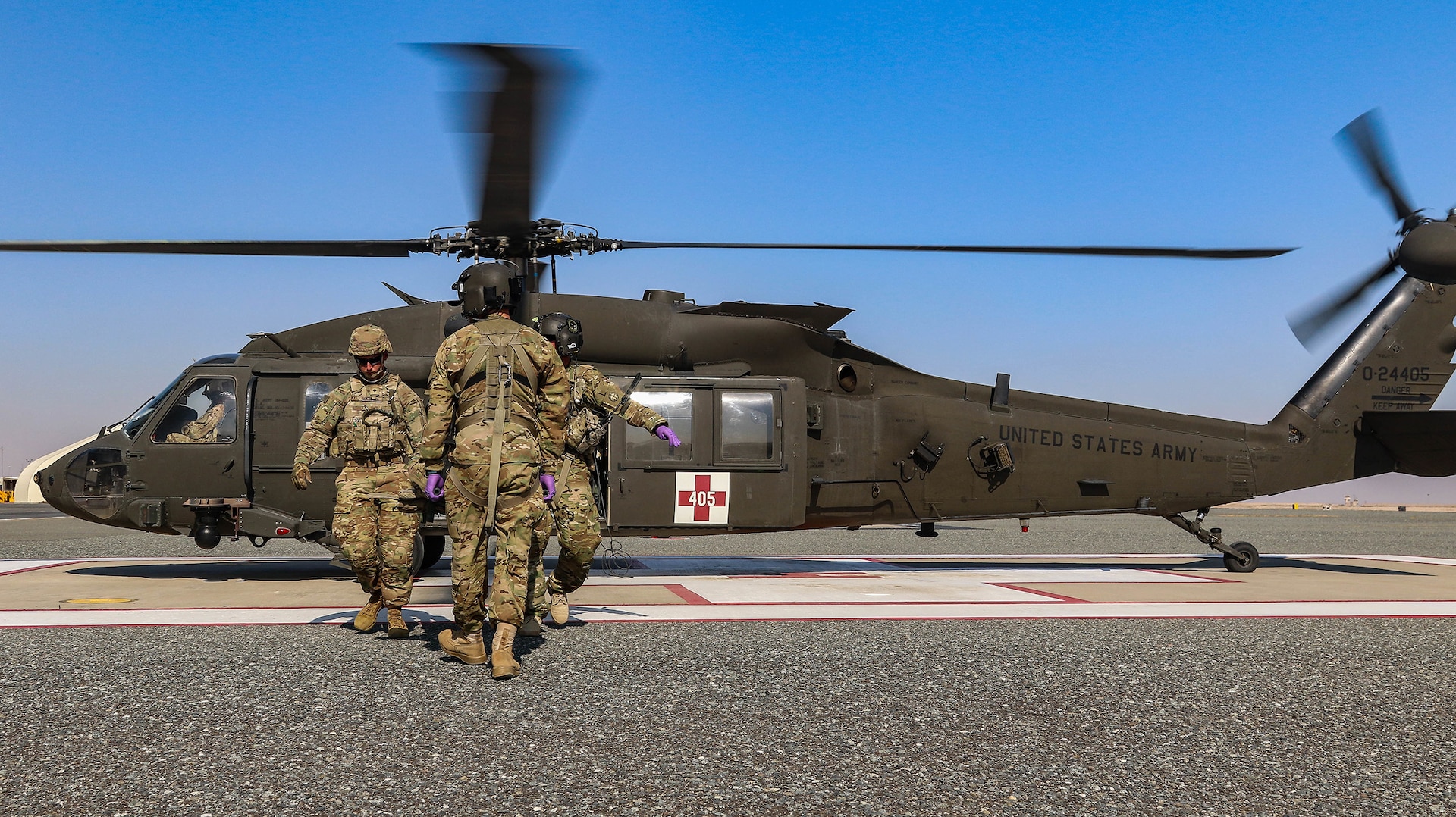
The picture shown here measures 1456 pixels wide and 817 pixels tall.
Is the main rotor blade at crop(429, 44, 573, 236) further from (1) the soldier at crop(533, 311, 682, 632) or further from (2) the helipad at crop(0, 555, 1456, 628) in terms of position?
(2) the helipad at crop(0, 555, 1456, 628)

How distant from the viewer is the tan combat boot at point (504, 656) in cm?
442

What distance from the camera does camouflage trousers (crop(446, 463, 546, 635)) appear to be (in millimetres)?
4762

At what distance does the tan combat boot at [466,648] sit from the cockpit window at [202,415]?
5.49 m

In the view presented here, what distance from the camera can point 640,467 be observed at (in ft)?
29.7

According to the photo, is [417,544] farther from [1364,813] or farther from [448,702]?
[1364,813]

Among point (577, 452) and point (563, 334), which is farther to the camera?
point (577, 452)

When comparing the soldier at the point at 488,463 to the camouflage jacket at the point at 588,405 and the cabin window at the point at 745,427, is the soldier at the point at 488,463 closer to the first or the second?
the camouflage jacket at the point at 588,405

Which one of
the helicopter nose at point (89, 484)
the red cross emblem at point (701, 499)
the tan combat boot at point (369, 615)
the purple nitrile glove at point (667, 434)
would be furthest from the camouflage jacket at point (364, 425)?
the helicopter nose at point (89, 484)

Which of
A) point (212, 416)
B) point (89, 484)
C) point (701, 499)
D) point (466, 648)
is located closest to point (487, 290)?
point (466, 648)

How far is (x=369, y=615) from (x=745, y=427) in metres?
4.30

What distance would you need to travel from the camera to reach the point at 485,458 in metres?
4.78

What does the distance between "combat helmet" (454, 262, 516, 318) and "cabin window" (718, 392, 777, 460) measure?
413 cm

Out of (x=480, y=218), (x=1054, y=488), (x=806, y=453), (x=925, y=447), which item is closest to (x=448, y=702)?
(x=480, y=218)

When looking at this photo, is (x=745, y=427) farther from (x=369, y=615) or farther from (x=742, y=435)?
(x=369, y=615)
